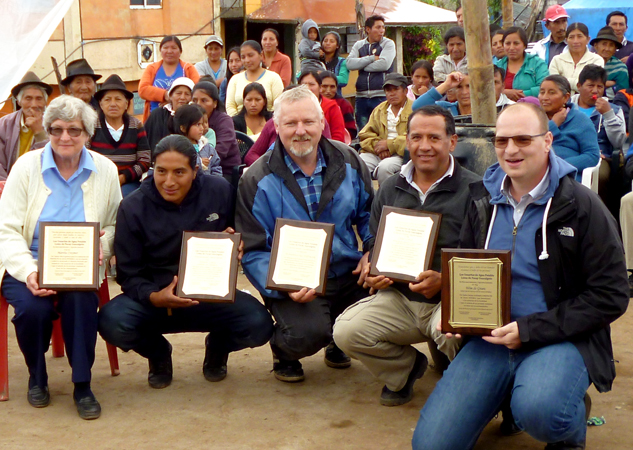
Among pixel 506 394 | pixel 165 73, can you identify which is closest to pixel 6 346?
pixel 506 394

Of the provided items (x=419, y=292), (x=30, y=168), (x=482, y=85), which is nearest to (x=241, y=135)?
(x=482, y=85)

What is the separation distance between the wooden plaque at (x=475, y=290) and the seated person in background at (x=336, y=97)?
18.5 ft

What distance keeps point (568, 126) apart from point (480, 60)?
118cm

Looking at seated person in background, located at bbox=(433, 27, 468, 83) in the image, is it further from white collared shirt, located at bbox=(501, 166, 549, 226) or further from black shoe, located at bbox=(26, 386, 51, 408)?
black shoe, located at bbox=(26, 386, 51, 408)

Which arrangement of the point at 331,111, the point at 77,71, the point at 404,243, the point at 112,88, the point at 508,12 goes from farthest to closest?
the point at 508,12 → the point at 331,111 → the point at 77,71 → the point at 112,88 → the point at 404,243

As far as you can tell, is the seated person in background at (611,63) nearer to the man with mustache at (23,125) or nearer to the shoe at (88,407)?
the man with mustache at (23,125)

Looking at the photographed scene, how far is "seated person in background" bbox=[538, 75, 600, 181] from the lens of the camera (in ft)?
20.3

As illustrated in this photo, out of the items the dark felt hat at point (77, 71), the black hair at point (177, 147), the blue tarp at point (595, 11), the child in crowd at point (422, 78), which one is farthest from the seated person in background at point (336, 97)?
the blue tarp at point (595, 11)

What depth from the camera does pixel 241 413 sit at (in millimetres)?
4254

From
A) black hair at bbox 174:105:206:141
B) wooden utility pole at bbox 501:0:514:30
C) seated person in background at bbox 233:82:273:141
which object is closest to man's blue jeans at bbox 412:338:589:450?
black hair at bbox 174:105:206:141

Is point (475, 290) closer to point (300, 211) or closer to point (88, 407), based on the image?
point (300, 211)

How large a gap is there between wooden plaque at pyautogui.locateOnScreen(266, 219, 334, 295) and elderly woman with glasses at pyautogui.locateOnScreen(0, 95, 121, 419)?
1014 mm

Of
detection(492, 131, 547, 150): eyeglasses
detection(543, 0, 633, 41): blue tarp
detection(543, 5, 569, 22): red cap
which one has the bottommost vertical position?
detection(492, 131, 547, 150): eyeglasses

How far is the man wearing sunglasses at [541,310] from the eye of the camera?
332 cm
